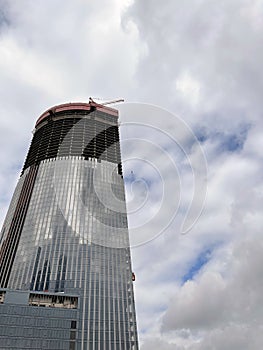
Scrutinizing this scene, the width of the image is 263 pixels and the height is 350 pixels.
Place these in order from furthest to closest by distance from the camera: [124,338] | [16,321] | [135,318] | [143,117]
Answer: [135,318], [124,338], [16,321], [143,117]

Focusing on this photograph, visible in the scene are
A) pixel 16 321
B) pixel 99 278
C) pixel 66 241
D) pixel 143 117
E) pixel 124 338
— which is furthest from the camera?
pixel 66 241

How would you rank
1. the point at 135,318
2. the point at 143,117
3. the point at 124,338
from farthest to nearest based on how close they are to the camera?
1. the point at 135,318
2. the point at 124,338
3. the point at 143,117

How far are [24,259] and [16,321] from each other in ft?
165

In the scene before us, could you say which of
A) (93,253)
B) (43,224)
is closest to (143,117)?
(93,253)

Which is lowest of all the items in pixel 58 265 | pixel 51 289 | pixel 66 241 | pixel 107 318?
pixel 107 318

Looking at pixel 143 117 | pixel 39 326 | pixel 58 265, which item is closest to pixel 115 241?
pixel 58 265

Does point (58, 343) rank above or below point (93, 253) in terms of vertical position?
below

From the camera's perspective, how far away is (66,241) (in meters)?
186

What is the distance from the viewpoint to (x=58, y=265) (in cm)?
17425

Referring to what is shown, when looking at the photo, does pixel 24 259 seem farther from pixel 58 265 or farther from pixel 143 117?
pixel 143 117

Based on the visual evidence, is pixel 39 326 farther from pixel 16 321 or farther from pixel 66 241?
pixel 66 241

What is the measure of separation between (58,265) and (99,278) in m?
22.3

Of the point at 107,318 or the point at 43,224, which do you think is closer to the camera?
the point at 107,318

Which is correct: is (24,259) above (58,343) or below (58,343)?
above
